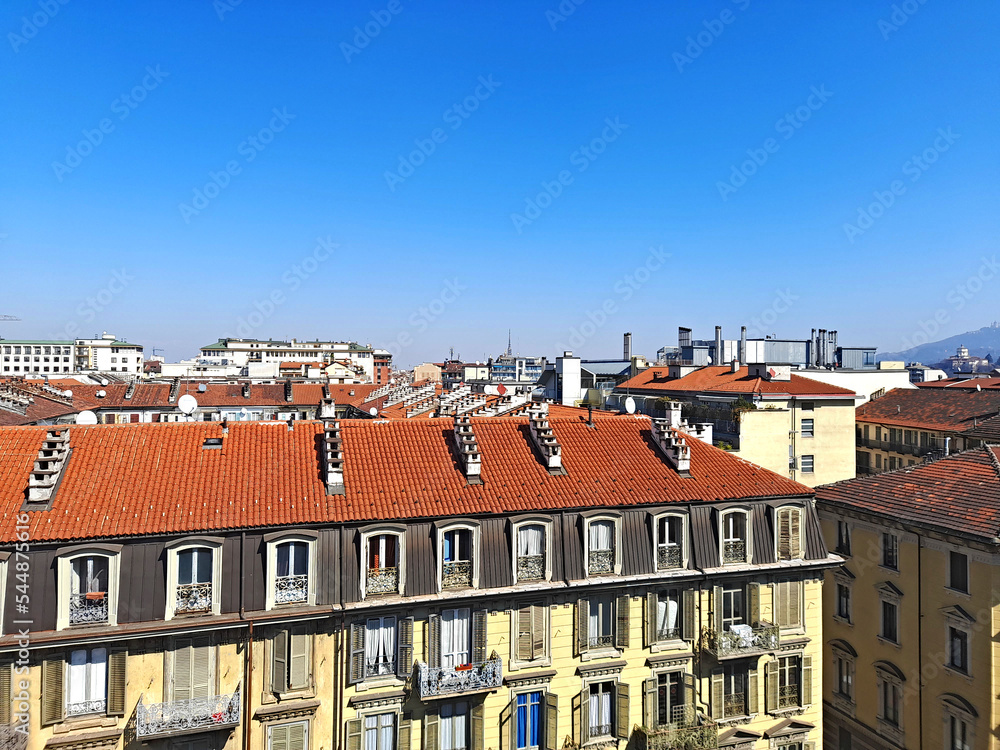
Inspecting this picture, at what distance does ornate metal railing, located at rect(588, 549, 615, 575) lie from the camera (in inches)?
789

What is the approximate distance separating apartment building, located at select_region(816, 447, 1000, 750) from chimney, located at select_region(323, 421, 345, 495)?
72.2ft

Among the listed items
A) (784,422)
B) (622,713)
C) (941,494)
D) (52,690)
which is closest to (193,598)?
(52,690)

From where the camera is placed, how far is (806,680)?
22.2m

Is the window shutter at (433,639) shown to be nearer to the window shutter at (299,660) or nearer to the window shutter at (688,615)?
the window shutter at (299,660)

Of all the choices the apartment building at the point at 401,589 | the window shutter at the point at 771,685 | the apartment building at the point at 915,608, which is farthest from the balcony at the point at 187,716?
the apartment building at the point at 915,608

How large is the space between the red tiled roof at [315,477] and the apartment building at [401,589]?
0.25ft

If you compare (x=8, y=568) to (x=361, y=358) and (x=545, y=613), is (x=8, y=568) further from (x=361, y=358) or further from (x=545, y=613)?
(x=361, y=358)

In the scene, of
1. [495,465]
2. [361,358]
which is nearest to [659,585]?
[495,465]

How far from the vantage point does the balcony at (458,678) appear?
1825cm

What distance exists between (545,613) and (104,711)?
12237 millimetres

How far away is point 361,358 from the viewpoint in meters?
169

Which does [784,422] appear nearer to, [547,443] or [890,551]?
[890,551]

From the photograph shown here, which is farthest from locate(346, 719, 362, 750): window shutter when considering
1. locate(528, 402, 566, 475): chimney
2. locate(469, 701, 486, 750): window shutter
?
locate(528, 402, 566, 475): chimney

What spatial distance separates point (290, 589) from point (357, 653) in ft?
8.81
